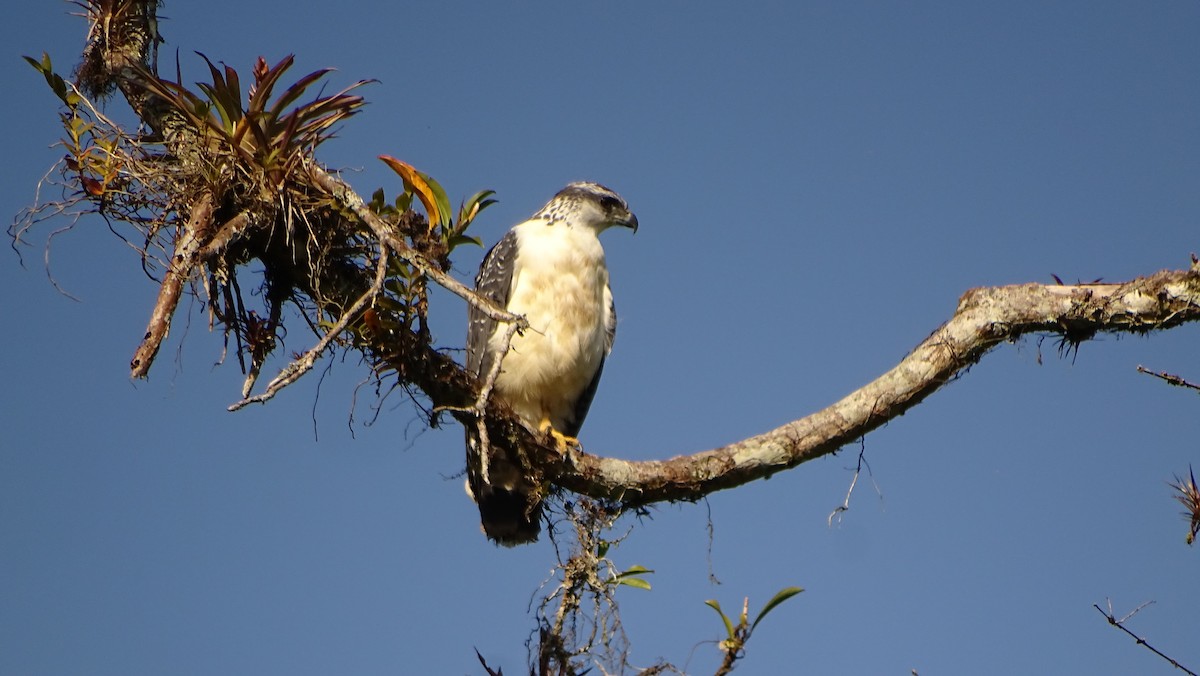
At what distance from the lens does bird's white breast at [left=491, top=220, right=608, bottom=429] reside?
18.6 feet

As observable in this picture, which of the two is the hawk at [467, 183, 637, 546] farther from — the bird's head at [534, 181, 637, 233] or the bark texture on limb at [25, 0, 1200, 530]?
the bark texture on limb at [25, 0, 1200, 530]

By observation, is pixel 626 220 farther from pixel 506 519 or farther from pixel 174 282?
pixel 174 282

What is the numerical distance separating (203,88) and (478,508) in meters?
2.30

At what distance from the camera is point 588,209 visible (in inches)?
245

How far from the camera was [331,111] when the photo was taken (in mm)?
4309

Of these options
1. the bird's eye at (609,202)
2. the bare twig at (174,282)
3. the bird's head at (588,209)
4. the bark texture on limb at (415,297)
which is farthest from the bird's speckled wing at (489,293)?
the bare twig at (174,282)

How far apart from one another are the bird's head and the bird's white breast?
24cm

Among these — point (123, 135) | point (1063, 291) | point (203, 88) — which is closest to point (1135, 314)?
point (1063, 291)

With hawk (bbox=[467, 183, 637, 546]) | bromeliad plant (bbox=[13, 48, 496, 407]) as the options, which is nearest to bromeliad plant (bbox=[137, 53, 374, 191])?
bromeliad plant (bbox=[13, 48, 496, 407])

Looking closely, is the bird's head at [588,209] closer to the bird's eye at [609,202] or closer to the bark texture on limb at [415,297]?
the bird's eye at [609,202]

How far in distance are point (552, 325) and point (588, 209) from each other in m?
0.88

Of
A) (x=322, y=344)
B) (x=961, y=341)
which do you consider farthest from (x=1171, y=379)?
(x=322, y=344)

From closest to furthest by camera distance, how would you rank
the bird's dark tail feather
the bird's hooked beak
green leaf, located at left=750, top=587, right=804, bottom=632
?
green leaf, located at left=750, top=587, right=804, bottom=632
the bird's dark tail feather
the bird's hooked beak

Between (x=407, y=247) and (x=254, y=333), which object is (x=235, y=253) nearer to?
(x=254, y=333)
